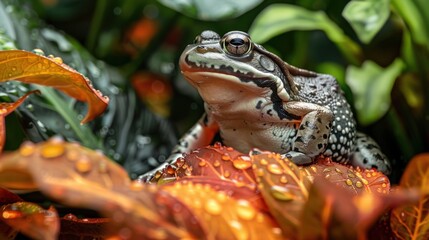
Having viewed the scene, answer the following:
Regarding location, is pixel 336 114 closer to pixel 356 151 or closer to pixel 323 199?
pixel 356 151

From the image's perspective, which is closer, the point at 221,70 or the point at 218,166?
the point at 218,166

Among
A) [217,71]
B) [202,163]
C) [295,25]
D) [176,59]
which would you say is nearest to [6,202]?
[202,163]

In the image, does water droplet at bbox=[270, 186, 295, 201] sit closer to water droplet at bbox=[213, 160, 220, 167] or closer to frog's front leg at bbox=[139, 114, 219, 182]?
water droplet at bbox=[213, 160, 220, 167]

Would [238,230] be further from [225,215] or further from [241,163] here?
[241,163]

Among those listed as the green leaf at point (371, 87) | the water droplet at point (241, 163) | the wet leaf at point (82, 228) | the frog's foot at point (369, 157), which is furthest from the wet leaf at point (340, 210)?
the green leaf at point (371, 87)

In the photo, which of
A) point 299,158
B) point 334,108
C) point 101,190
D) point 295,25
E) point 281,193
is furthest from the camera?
point 295,25
